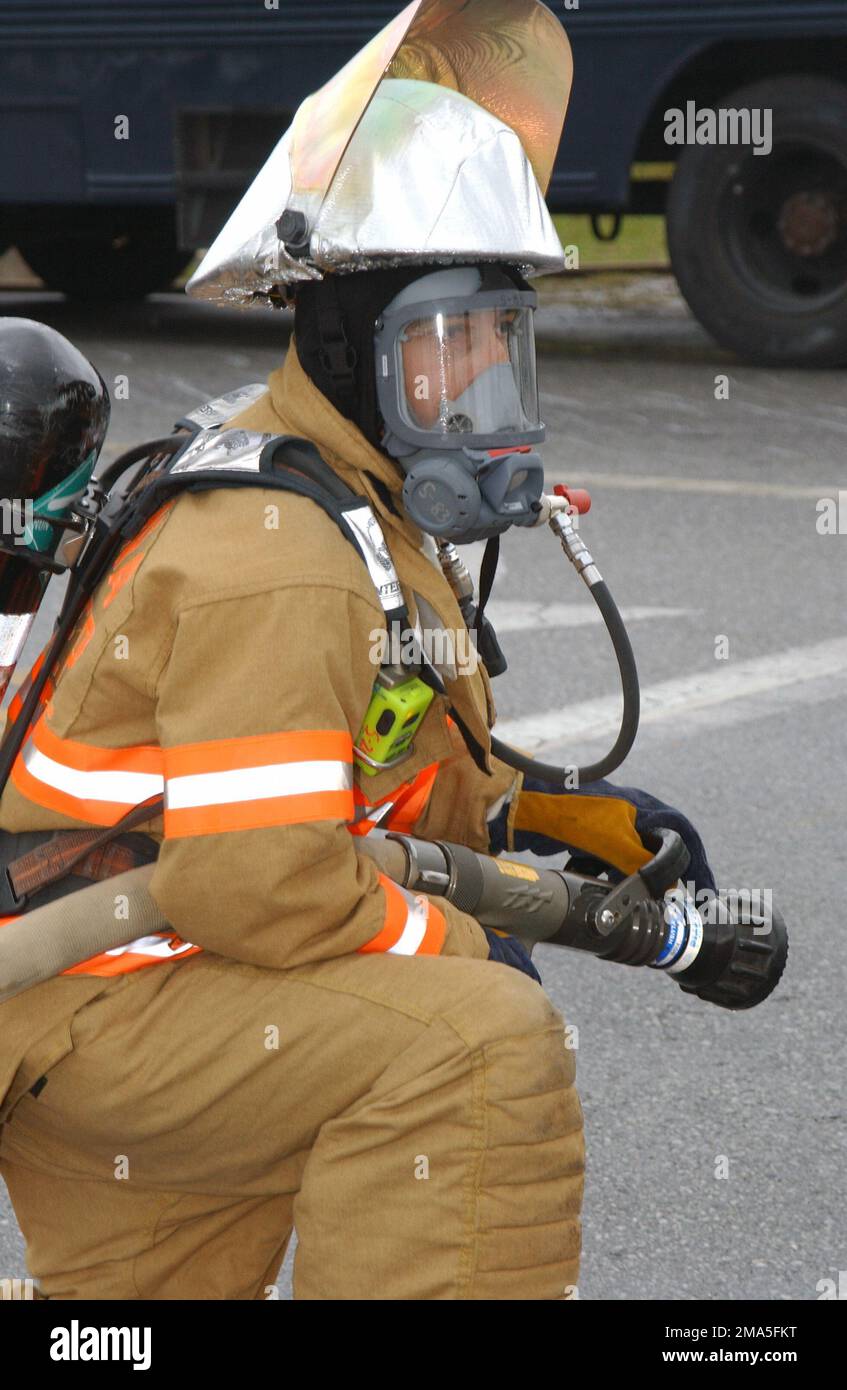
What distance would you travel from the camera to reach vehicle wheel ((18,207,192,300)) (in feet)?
36.0

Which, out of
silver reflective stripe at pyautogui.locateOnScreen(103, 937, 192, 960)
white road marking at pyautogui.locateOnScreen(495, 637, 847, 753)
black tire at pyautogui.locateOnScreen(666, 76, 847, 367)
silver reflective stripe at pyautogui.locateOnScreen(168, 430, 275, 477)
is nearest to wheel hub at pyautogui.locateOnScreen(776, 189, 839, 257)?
black tire at pyautogui.locateOnScreen(666, 76, 847, 367)

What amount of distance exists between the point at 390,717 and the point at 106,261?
918 cm

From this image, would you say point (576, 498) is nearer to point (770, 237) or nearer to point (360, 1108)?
point (360, 1108)

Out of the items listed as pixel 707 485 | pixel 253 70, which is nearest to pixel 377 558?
pixel 707 485

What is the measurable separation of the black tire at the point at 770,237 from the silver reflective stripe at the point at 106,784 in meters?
7.21

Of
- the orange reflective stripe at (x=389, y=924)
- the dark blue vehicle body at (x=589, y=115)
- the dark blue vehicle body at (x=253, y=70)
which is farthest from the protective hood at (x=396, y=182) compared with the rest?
the dark blue vehicle body at (x=253, y=70)

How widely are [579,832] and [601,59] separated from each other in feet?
22.1

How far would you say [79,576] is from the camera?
8.05ft

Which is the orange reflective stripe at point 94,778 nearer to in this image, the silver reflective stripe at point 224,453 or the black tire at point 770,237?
the silver reflective stripe at point 224,453

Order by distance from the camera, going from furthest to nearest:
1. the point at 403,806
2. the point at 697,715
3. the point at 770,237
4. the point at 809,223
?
the point at 770,237 → the point at 809,223 → the point at 697,715 → the point at 403,806

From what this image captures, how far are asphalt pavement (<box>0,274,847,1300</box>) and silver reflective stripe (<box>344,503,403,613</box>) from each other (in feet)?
3.44

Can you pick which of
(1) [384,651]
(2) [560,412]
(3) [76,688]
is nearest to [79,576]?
(3) [76,688]

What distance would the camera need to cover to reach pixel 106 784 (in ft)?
7.53
